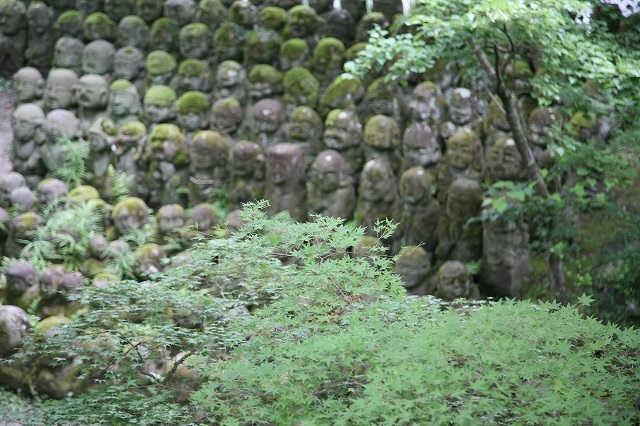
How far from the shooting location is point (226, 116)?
1078 cm

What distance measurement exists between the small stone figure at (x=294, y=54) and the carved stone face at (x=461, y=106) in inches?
102

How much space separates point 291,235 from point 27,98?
8526 mm

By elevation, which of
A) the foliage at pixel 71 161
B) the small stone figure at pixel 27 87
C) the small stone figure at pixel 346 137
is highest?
the small stone figure at pixel 346 137

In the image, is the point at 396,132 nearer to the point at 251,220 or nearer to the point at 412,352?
the point at 251,220

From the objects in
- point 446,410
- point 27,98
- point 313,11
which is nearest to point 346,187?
point 313,11

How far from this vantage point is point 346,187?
31.3ft

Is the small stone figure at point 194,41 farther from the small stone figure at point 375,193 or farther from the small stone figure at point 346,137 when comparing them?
the small stone figure at point 375,193

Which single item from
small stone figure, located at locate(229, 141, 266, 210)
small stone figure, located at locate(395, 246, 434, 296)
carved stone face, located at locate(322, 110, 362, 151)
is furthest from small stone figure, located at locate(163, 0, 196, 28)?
small stone figure, located at locate(395, 246, 434, 296)

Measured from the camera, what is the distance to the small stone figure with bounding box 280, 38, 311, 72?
10891mm

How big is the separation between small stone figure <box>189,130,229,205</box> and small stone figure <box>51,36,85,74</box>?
3035mm

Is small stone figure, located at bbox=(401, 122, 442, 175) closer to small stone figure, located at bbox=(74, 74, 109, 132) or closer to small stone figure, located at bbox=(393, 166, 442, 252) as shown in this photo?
small stone figure, located at bbox=(393, 166, 442, 252)

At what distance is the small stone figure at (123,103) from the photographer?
37.8 ft

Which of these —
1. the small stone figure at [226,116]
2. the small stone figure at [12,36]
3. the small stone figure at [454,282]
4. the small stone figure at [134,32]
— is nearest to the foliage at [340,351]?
the small stone figure at [454,282]

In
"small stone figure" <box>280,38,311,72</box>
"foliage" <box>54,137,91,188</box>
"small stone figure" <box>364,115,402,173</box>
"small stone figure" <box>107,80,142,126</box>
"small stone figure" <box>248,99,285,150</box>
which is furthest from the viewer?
"small stone figure" <box>107,80,142,126</box>
